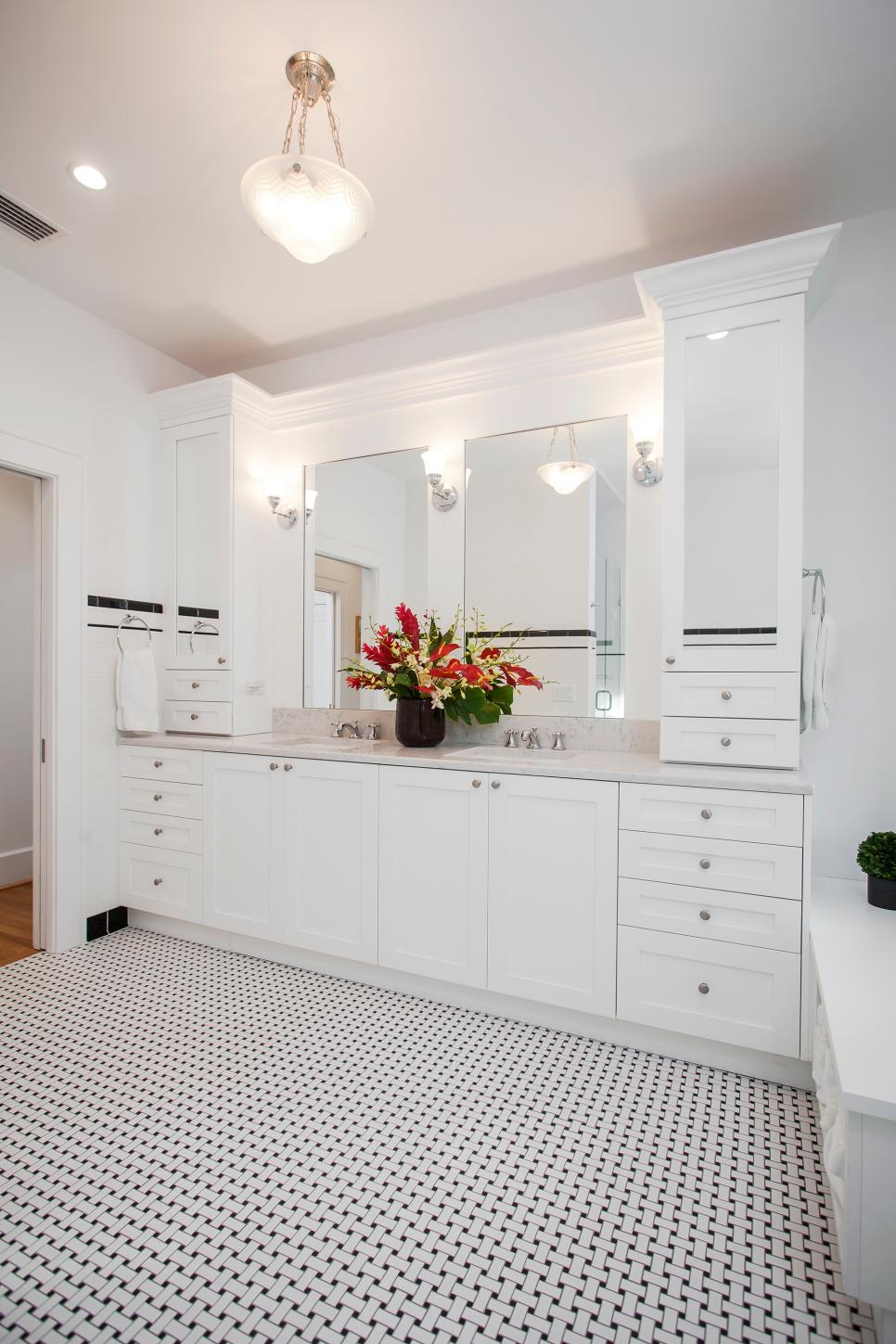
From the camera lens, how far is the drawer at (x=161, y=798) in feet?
9.63

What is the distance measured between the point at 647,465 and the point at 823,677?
1.01 m

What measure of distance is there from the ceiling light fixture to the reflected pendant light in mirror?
119cm

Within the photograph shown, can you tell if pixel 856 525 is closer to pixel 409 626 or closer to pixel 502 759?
pixel 502 759

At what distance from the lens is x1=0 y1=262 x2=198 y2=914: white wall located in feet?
9.16

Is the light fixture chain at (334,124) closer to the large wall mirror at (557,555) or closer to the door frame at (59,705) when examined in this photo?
the large wall mirror at (557,555)

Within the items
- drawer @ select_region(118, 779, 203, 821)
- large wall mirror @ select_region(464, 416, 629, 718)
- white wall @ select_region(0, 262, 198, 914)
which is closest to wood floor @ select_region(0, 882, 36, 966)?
white wall @ select_region(0, 262, 198, 914)

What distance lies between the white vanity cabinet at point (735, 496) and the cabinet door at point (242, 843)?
1554 millimetres

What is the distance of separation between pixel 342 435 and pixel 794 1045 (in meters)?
2.99

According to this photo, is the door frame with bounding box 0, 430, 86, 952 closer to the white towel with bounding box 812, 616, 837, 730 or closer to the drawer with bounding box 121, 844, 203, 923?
the drawer with bounding box 121, 844, 203, 923

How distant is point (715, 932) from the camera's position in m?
2.02

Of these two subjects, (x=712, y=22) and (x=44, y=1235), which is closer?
(x=44, y=1235)

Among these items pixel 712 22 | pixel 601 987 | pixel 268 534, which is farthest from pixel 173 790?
pixel 712 22

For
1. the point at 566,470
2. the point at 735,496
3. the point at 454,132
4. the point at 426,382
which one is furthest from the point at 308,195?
the point at 735,496

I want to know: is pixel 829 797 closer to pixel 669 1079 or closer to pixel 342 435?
pixel 669 1079
